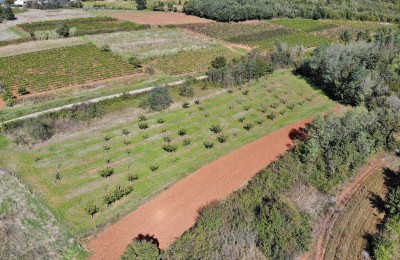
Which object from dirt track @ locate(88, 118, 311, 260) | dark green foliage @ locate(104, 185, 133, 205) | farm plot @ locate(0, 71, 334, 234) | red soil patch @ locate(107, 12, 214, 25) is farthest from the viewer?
red soil patch @ locate(107, 12, 214, 25)

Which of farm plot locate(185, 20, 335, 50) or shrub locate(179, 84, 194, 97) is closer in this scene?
shrub locate(179, 84, 194, 97)

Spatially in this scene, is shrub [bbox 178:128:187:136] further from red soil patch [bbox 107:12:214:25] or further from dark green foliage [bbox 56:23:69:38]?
red soil patch [bbox 107:12:214:25]

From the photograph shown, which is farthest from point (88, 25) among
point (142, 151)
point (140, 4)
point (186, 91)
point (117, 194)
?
point (117, 194)

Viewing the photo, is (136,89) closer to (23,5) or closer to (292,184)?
(292,184)

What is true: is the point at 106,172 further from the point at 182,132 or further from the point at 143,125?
the point at 182,132

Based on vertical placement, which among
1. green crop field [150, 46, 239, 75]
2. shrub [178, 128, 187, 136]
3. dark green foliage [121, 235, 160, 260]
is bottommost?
green crop field [150, 46, 239, 75]

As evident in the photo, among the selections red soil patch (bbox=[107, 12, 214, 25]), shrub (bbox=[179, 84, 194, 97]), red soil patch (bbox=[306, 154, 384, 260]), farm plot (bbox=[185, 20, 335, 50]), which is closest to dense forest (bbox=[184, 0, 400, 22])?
red soil patch (bbox=[107, 12, 214, 25])

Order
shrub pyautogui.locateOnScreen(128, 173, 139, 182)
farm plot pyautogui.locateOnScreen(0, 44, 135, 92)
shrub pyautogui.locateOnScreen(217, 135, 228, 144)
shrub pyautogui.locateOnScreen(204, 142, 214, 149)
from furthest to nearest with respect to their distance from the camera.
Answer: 1. farm plot pyautogui.locateOnScreen(0, 44, 135, 92)
2. shrub pyautogui.locateOnScreen(217, 135, 228, 144)
3. shrub pyautogui.locateOnScreen(204, 142, 214, 149)
4. shrub pyautogui.locateOnScreen(128, 173, 139, 182)
